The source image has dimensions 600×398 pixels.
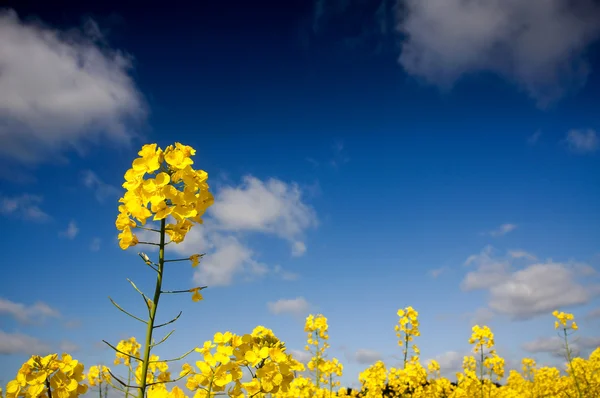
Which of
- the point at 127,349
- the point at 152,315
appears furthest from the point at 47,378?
the point at 127,349

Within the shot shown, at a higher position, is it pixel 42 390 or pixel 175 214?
pixel 175 214

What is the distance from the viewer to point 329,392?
7.72m

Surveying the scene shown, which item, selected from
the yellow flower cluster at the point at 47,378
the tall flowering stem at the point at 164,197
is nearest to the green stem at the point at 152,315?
the tall flowering stem at the point at 164,197

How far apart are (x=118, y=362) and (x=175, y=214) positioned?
5.96 metres

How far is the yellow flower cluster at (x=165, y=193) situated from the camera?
7.72ft

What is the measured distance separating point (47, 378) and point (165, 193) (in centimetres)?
146

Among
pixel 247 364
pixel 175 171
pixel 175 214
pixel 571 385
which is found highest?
pixel 175 171

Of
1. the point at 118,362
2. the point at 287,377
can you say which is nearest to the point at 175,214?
the point at 287,377

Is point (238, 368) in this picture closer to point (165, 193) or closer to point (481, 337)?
point (165, 193)

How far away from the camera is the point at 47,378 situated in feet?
8.47

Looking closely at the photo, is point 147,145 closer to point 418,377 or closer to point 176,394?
point 176,394

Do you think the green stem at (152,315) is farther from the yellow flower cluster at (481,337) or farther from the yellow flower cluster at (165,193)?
the yellow flower cluster at (481,337)

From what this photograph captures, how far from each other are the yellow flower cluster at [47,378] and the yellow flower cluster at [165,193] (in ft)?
2.95

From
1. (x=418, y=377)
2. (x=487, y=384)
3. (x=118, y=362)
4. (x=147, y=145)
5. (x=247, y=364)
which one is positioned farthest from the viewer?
(x=487, y=384)
